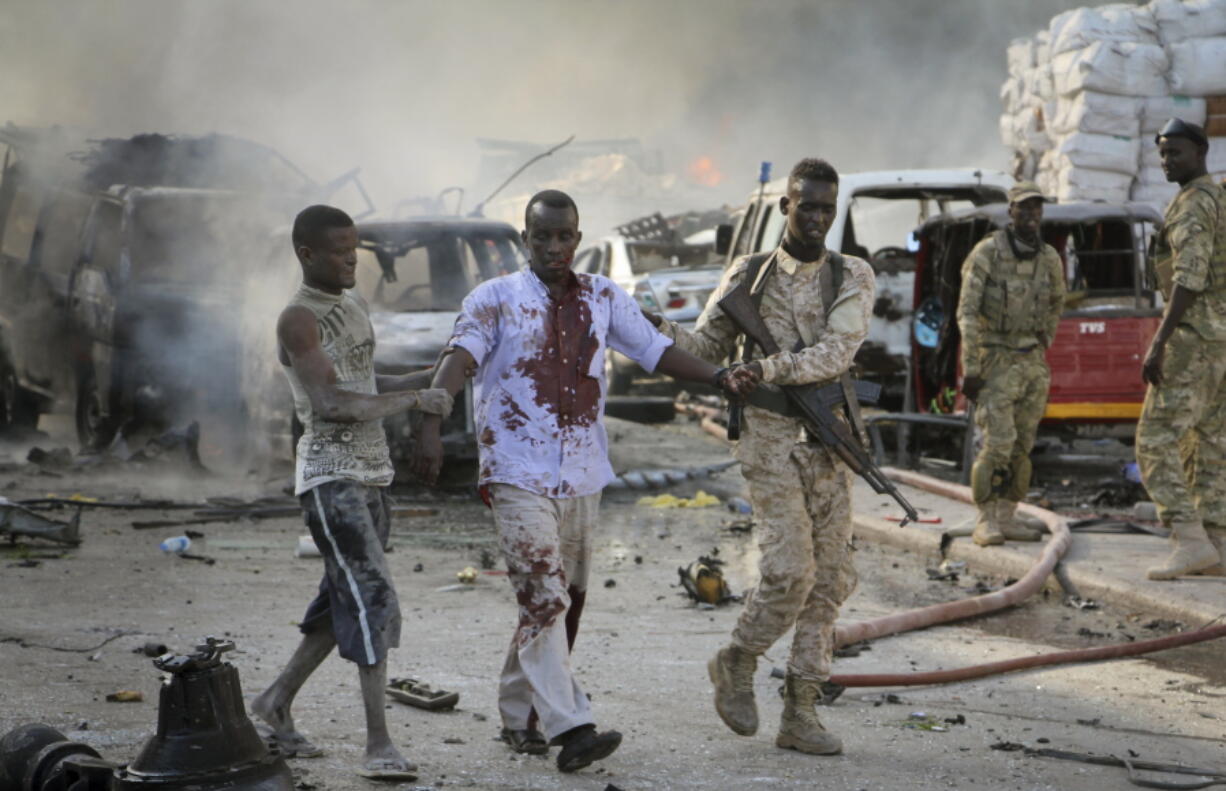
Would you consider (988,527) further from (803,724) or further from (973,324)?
(803,724)

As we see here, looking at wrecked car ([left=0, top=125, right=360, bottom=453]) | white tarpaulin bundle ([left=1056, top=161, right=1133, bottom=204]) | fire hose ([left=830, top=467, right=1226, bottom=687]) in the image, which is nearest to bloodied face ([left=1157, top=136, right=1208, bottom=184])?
fire hose ([left=830, top=467, right=1226, bottom=687])

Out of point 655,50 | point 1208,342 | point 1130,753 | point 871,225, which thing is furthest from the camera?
point 655,50

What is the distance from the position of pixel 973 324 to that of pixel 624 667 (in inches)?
123

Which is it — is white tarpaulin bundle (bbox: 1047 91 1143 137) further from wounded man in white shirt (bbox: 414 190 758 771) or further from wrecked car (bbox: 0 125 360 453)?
wounded man in white shirt (bbox: 414 190 758 771)

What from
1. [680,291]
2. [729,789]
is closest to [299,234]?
[729,789]

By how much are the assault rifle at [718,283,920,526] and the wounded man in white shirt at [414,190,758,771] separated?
0.64 feet

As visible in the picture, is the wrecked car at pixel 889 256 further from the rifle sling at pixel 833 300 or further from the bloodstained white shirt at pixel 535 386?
the bloodstained white shirt at pixel 535 386

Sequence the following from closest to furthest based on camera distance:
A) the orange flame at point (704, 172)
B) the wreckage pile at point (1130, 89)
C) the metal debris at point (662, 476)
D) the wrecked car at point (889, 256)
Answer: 1. the metal debris at point (662, 476)
2. the wrecked car at point (889, 256)
3. the wreckage pile at point (1130, 89)
4. the orange flame at point (704, 172)

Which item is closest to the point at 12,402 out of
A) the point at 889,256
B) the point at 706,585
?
the point at 889,256

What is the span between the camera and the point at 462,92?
120 feet

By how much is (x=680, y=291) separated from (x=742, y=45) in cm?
2272

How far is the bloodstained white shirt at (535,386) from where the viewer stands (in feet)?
14.7

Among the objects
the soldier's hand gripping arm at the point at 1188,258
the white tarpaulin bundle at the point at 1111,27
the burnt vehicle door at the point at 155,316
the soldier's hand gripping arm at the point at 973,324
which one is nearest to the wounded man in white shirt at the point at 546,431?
the soldier's hand gripping arm at the point at 1188,258

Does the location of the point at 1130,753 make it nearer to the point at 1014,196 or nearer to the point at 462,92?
the point at 1014,196
